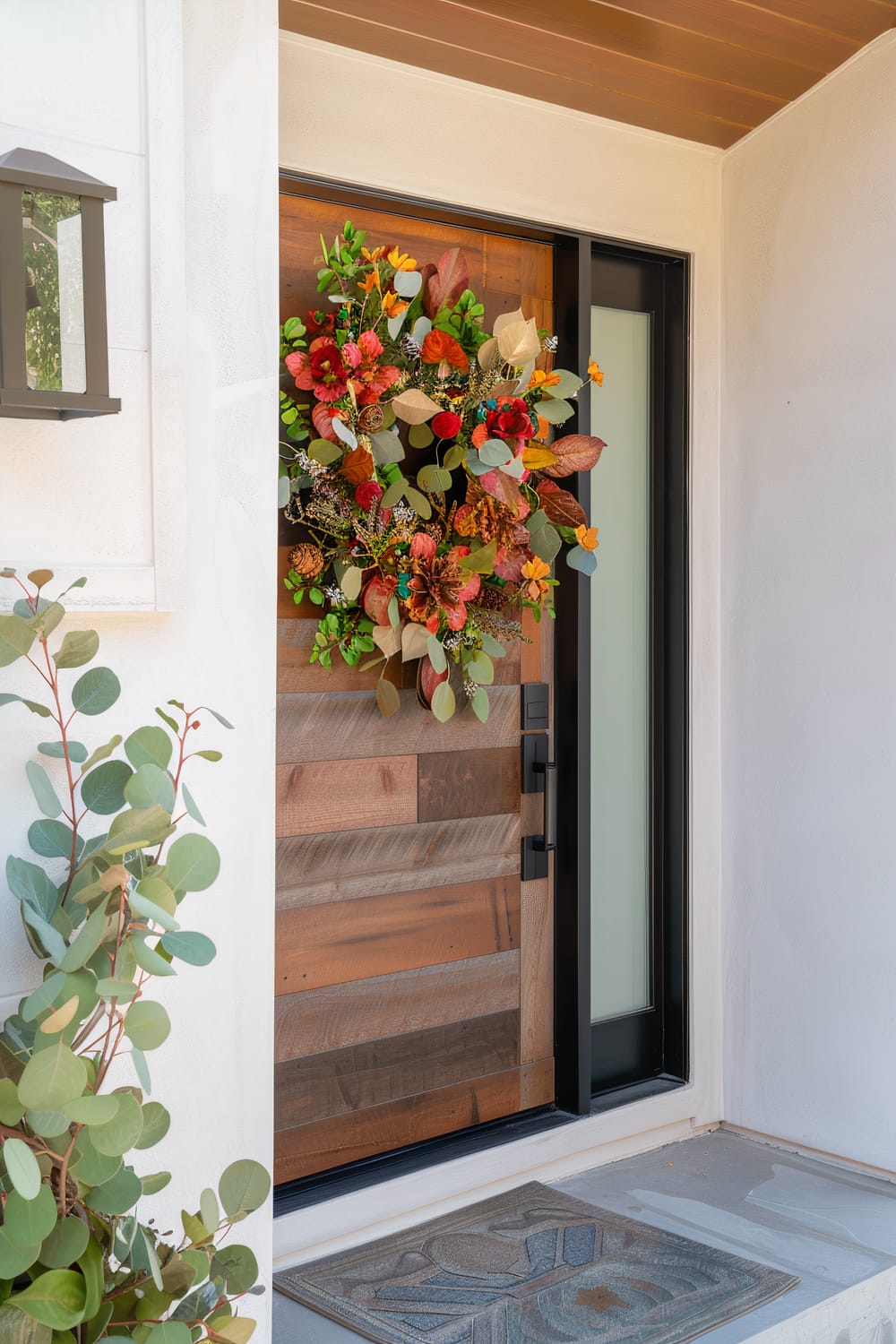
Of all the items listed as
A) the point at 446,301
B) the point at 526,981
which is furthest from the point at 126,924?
the point at 526,981

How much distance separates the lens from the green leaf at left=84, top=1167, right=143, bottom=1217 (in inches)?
42.4

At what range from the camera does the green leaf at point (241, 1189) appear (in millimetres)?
1197

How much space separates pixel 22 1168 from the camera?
0.91 metres

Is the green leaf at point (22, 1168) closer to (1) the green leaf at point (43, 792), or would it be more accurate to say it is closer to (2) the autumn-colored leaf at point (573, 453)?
(1) the green leaf at point (43, 792)

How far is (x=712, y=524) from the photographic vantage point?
2961 mm

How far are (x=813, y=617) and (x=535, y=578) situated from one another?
0.73 m

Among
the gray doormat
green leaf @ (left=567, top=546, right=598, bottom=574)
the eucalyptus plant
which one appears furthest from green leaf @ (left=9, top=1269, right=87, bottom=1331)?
green leaf @ (left=567, top=546, right=598, bottom=574)

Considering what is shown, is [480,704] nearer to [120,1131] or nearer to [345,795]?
[345,795]

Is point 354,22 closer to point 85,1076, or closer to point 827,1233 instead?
point 85,1076

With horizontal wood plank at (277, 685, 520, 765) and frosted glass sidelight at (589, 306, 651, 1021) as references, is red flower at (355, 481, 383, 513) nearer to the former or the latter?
horizontal wood plank at (277, 685, 520, 765)

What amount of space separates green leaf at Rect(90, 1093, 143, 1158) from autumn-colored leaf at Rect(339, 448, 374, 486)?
136 centimetres

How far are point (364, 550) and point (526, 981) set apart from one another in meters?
1.06

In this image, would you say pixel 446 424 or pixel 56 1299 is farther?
pixel 446 424

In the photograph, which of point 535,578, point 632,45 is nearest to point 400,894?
point 535,578
